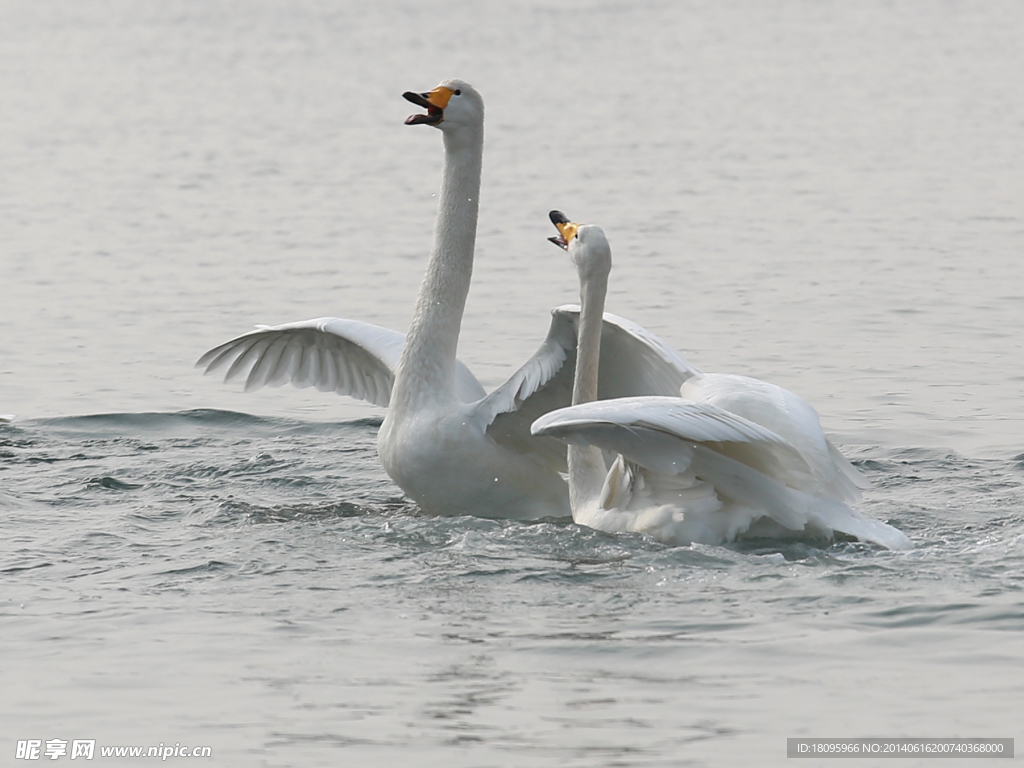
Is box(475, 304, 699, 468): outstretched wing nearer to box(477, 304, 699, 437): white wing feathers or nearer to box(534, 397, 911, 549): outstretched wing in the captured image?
box(477, 304, 699, 437): white wing feathers

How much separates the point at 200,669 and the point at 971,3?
1541 inches

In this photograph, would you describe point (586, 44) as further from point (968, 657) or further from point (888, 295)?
point (968, 657)

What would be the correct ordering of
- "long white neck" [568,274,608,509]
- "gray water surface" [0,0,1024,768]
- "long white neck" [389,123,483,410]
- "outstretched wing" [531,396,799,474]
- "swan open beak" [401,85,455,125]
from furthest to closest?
1. "swan open beak" [401,85,455,125]
2. "long white neck" [389,123,483,410]
3. "long white neck" [568,274,608,509]
4. "outstretched wing" [531,396,799,474]
5. "gray water surface" [0,0,1024,768]

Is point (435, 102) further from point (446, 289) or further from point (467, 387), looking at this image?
point (467, 387)

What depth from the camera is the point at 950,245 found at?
1667cm

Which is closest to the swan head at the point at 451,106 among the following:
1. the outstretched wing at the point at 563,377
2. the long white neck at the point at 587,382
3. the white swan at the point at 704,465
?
the white swan at the point at 704,465

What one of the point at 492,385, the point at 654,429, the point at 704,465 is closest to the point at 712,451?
the point at 704,465

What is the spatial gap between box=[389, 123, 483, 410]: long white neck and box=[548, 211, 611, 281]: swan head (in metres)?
0.60

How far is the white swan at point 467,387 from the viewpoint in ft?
28.3

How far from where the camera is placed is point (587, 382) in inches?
332

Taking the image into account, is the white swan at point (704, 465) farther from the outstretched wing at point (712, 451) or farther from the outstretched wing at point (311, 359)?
the outstretched wing at point (311, 359)

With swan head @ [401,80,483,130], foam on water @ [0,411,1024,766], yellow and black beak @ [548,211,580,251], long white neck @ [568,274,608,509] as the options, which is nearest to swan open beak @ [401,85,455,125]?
swan head @ [401,80,483,130]

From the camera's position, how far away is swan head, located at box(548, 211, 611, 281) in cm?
833

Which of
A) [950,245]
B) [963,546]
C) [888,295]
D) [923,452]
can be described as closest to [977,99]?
[950,245]
